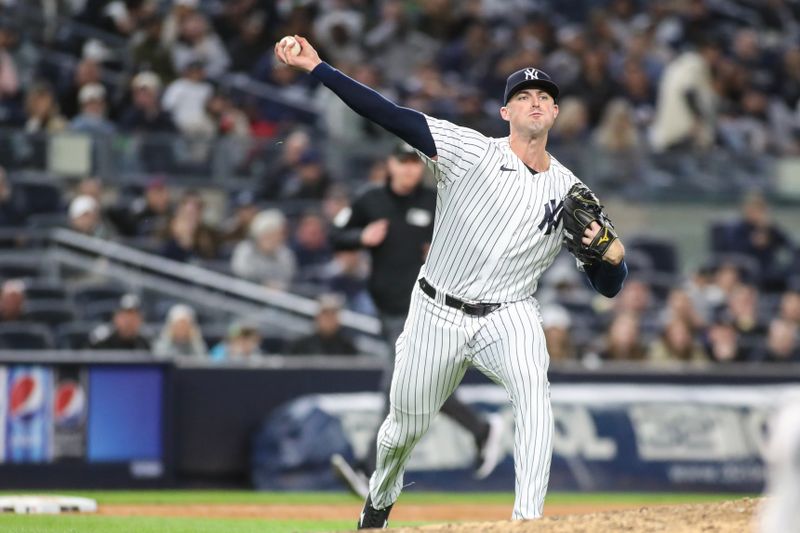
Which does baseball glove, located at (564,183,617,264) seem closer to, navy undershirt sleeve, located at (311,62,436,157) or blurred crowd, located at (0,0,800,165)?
navy undershirt sleeve, located at (311,62,436,157)

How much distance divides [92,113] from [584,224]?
9.22 m

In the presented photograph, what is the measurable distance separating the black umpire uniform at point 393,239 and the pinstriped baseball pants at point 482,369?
251 cm

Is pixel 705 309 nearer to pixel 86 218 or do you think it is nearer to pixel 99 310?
pixel 99 310

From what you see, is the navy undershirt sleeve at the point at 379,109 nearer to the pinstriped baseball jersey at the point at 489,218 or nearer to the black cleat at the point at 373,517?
the pinstriped baseball jersey at the point at 489,218

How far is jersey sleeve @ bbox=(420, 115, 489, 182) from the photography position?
6371mm

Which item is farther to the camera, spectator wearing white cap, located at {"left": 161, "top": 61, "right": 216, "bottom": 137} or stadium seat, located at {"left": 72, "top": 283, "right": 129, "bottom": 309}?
spectator wearing white cap, located at {"left": 161, "top": 61, "right": 216, "bottom": 137}

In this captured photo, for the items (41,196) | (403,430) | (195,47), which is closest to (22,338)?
(41,196)

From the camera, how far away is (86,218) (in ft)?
42.8

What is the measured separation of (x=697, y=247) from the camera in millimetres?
16594

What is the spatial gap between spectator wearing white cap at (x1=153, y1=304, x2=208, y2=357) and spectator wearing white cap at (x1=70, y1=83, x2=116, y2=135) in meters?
2.86

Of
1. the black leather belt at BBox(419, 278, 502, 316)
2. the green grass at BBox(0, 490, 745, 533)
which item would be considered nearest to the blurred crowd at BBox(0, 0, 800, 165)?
the green grass at BBox(0, 490, 745, 533)

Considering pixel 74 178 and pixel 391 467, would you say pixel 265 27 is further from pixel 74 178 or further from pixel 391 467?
pixel 391 467

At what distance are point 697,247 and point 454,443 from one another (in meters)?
5.68

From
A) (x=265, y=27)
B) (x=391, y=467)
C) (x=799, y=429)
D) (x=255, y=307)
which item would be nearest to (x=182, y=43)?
(x=265, y=27)
